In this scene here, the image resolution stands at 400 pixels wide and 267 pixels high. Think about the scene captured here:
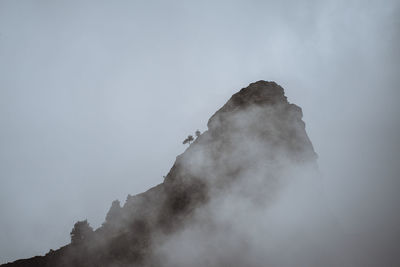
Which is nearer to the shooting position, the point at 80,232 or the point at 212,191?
the point at 212,191

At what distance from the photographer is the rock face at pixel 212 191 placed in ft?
122

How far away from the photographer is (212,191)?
131ft

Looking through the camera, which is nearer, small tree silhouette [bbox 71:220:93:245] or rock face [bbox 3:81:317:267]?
rock face [bbox 3:81:317:267]

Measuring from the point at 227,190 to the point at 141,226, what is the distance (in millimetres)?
14278

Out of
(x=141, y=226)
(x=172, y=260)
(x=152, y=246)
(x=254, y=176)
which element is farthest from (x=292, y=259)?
(x=141, y=226)

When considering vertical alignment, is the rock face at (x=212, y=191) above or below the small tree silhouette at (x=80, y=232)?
below

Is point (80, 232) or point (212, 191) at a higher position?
point (80, 232)

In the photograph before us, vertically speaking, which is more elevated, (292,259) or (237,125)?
(237,125)

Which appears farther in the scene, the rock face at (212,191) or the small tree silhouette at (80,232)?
the small tree silhouette at (80,232)

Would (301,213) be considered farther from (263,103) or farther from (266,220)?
(263,103)

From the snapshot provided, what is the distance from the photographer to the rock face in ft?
122

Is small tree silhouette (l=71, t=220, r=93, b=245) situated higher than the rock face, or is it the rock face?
small tree silhouette (l=71, t=220, r=93, b=245)

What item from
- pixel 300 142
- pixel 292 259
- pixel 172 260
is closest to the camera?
pixel 292 259

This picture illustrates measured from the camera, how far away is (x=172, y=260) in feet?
121
